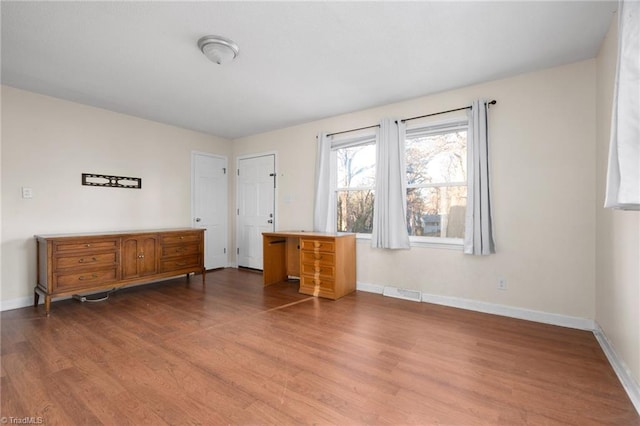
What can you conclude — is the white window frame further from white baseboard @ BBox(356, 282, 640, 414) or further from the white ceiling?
white baseboard @ BBox(356, 282, 640, 414)

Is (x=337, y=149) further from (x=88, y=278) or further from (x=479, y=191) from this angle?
(x=88, y=278)

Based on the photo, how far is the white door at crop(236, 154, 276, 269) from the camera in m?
5.27

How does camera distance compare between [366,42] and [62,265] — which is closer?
[366,42]

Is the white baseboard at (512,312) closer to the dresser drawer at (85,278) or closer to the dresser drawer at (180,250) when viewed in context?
the dresser drawer at (180,250)

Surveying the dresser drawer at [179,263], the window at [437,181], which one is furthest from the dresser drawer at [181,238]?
the window at [437,181]

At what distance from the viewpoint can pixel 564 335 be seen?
2.62 m

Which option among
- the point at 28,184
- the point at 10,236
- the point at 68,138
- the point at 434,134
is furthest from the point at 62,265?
the point at 434,134

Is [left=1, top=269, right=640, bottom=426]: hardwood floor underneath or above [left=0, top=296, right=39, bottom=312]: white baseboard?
underneath

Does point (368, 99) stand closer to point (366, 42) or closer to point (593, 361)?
point (366, 42)

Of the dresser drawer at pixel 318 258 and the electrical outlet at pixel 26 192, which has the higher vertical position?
the electrical outlet at pixel 26 192

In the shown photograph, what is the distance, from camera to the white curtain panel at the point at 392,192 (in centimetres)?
374

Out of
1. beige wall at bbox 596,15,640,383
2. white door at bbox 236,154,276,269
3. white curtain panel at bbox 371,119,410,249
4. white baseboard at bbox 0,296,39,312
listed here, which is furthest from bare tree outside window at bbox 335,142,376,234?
white baseboard at bbox 0,296,39,312

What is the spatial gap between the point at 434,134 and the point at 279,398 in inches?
126

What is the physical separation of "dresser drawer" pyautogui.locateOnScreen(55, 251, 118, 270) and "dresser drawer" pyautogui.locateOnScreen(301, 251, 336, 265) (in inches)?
91.7
